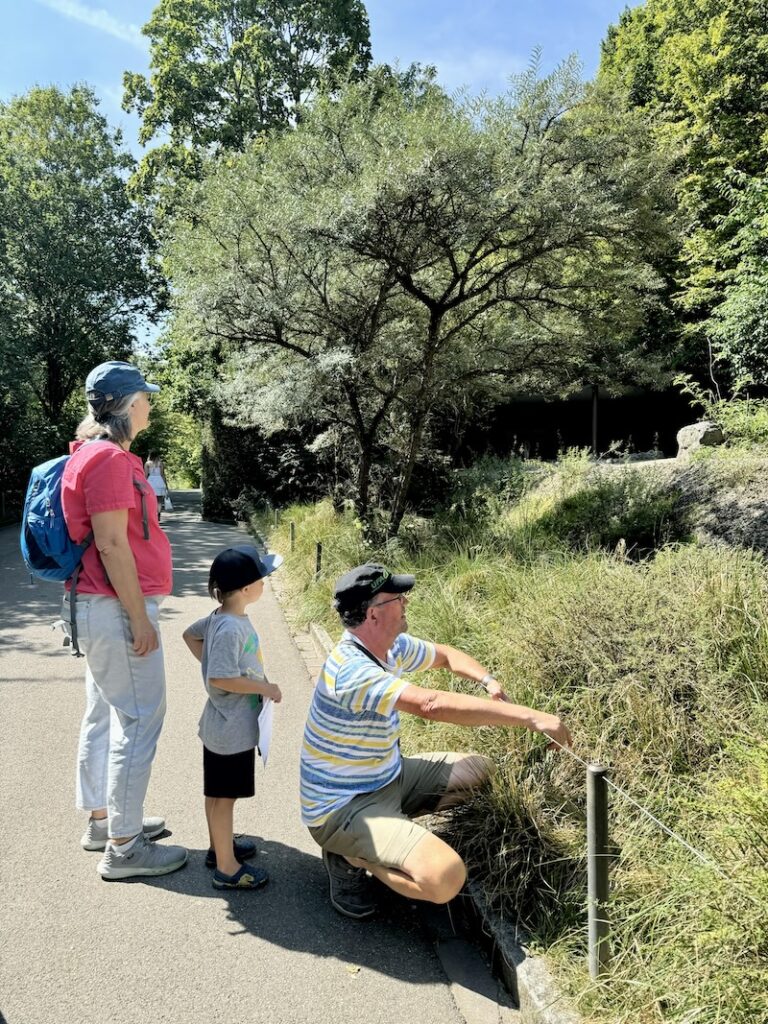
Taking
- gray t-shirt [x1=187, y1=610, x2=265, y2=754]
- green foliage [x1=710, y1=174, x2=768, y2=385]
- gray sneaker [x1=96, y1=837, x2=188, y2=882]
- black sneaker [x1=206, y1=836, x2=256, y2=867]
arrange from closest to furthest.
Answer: gray t-shirt [x1=187, y1=610, x2=265, y2=754] < gray sneaker [x1=96, y1=837, x2=188, y2=882] < black sneaker [x1=206, y1=836, x2=256, y2=867] < green foliage [x1=710, y1=174, x2=768, y2=385]

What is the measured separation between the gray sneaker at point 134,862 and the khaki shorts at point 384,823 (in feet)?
2.52

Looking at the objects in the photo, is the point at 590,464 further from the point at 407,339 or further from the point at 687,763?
the point at 687,763

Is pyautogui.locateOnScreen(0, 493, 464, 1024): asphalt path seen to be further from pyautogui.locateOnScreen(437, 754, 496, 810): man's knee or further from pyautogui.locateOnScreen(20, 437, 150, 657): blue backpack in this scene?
pyautogui.locateOnScreen(20, 437, 150, 657): blue backpack

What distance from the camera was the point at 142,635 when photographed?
3186mm

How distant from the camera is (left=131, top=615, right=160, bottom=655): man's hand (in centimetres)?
318

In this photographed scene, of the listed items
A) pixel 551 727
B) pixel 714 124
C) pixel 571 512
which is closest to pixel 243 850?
pixel 551 727

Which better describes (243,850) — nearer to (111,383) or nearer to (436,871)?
(436,871)

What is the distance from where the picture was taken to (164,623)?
8.23m

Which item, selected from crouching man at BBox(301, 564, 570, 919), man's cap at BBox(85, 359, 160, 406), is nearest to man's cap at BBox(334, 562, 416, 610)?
crouching man at BBox(301, 564, 570, 919)

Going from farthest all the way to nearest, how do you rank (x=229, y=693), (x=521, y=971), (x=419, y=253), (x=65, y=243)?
(x=65, y=243)
(x=419, y=253)
(x=229, y=693)
(x=521, y=971)

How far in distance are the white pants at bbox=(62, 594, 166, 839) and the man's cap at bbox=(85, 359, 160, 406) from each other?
861 millimetres

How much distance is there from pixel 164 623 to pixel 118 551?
17.7 ft

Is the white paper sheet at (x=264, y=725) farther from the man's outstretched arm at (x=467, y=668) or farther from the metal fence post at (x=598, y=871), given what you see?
the metal fence post at (x=598, y=871)

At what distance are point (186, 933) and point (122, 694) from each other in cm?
99
